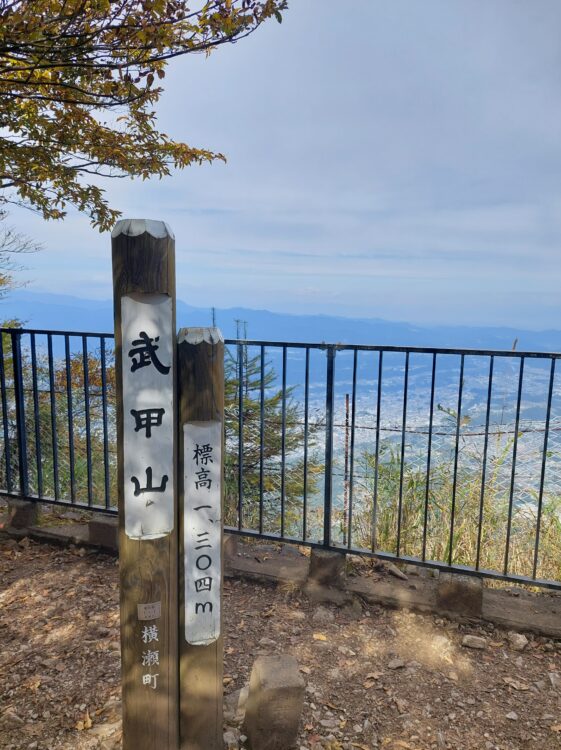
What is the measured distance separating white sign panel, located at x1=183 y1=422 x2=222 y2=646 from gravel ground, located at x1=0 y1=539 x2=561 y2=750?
621mm

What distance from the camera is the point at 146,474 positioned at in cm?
197

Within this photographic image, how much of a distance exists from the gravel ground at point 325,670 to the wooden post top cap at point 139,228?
2169 mm

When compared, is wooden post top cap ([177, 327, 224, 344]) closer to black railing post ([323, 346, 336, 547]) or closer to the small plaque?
the small plaque

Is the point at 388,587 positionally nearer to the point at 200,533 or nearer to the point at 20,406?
the point at 200,533

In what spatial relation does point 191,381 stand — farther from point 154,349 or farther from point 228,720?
point 228,720

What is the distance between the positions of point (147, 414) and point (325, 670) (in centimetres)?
184

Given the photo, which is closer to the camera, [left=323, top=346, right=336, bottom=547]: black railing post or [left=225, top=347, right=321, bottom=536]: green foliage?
[left=323, top=346, right=336, bottom=547]: black railing post

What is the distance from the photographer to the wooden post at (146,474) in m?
1.91

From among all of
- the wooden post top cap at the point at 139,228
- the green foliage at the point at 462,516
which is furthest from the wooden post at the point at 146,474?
the green foliage at the point at 462,516

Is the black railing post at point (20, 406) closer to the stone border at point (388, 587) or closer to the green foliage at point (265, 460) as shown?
the stone border at point (388, 587)

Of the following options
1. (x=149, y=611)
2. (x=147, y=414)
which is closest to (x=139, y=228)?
(x=147, y=414)

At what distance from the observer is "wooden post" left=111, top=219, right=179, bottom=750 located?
1.91 m

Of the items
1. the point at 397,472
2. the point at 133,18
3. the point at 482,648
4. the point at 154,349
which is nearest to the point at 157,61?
the point at 133,18

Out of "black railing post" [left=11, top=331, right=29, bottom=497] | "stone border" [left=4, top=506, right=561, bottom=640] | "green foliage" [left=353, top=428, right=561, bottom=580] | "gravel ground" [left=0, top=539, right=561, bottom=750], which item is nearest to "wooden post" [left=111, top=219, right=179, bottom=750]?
"gravel ground" [left=0, top=539, right=561, bottom=750]
